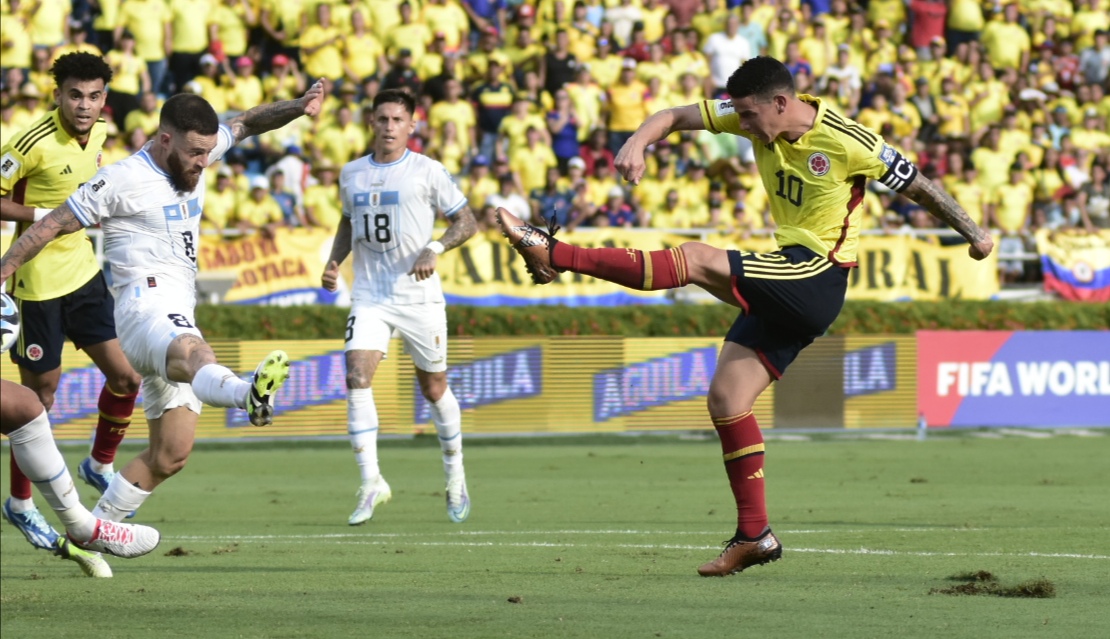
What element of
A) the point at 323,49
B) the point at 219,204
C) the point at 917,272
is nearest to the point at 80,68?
the point at 219,204

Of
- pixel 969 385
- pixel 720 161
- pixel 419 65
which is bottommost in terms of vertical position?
pixel 969 385

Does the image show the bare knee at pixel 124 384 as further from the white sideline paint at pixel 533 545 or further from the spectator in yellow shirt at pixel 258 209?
the spectator in yellow shirt at pixel 258 209

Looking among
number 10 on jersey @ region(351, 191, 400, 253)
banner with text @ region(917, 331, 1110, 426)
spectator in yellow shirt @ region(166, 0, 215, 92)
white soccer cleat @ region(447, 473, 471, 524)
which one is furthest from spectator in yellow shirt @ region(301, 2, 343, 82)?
white soccer cleat @ region(447, 473, 471, 524)

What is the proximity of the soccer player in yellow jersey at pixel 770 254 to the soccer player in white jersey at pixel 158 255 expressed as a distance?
1.87 meters

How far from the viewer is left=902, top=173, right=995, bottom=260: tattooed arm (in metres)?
8.20

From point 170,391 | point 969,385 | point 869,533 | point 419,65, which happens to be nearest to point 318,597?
point 170,391

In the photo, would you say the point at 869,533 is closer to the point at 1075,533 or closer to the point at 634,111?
the point at 1075,533

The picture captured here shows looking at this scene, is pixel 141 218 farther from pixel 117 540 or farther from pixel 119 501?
pixel 117 540

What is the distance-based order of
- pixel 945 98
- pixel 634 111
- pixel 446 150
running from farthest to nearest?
pixel 945 98 < pixel 634 111 < pixel 446 150

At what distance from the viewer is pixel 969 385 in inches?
799

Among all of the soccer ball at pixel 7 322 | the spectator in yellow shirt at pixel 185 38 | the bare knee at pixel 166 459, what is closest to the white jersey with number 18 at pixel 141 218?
the bare knee at pixel 166 459

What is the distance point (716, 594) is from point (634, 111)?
1625 cm

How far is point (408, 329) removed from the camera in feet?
38.9

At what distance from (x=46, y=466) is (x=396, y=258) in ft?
14.6
